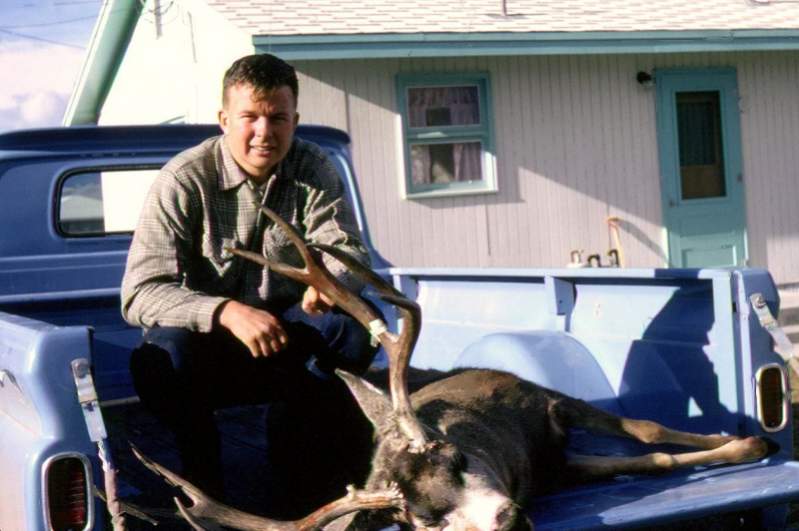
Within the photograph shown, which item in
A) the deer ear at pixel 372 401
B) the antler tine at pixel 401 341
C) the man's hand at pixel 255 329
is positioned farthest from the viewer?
the man's hand at pixel 255 329

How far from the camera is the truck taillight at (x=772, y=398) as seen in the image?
3.61 m

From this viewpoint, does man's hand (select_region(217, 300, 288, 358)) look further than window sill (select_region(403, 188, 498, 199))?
No

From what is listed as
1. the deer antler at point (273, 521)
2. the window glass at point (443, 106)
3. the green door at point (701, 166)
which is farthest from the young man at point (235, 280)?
the green door at point (701, 166)

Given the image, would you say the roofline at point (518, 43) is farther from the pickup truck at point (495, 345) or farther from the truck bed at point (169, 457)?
the truck bed at point (169, 457)

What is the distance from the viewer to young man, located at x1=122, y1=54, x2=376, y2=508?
3574 mm

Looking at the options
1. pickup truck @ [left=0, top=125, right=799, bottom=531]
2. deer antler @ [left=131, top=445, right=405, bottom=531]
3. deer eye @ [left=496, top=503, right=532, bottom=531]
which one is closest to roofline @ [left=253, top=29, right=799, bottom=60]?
pickup truck @ [left=0, top=125, right=799, bottom=531]

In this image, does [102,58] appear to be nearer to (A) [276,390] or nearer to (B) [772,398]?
(A) [276,390]

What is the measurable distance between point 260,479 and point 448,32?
8.60 m

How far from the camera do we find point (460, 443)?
3445 mm

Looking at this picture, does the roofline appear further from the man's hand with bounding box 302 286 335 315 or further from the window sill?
the man's hand with bounding box 302 286 335 315

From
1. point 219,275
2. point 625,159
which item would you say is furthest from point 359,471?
point 625,159

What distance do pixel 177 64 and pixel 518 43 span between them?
4414mm

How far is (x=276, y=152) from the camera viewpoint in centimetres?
396

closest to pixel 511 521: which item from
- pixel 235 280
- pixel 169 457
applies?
pixel 235 280
